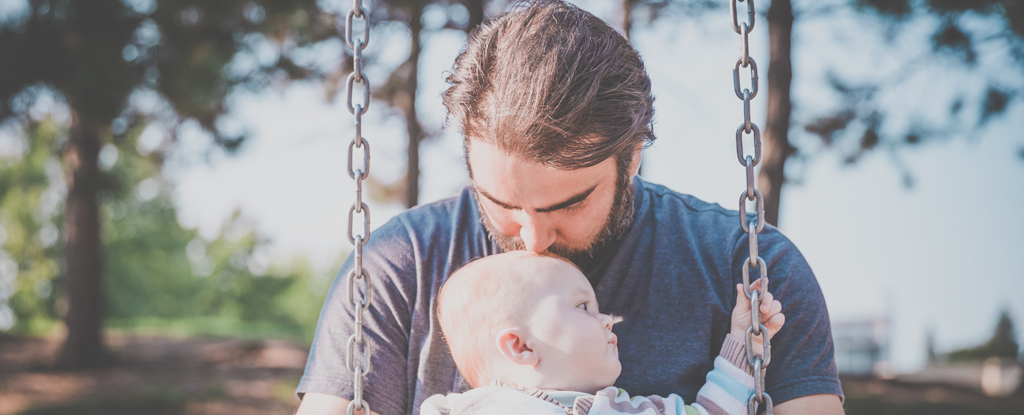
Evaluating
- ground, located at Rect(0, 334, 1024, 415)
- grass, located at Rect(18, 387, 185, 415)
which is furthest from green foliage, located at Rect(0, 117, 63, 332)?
grass, located at Rect(18, 387, 185, 415)

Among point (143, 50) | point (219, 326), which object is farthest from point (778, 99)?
point (219, 326)

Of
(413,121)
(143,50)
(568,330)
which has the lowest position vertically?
(568,330)

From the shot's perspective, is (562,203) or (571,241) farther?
(571,241)

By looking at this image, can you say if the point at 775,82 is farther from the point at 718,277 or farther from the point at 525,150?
the point at 525,150

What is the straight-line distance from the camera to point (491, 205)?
5.44 feet

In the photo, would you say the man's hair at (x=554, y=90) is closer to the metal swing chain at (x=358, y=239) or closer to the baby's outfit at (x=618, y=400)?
the metal swing chain at (x=358, y=239)

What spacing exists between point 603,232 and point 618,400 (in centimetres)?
39

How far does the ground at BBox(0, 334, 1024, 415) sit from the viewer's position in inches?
292

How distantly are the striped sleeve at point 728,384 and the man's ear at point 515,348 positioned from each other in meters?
0.38

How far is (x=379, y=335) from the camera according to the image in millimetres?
1761

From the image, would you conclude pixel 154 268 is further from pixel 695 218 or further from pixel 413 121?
pixel 695 218

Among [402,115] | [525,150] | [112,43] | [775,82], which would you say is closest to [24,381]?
[112,43]

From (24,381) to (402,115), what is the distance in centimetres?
525

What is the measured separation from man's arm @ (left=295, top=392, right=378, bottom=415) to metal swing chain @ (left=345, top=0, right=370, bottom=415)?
8 cm
